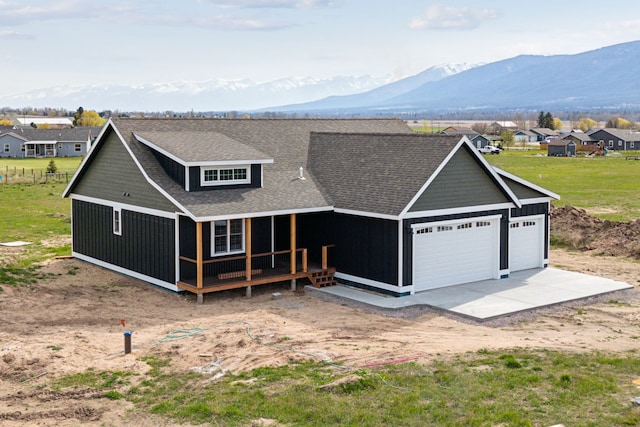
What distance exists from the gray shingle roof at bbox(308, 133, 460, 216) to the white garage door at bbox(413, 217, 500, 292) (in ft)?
4.21

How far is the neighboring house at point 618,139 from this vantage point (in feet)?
416

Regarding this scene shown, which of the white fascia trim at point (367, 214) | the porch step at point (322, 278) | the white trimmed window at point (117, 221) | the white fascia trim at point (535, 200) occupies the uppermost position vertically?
the white fascia trim at point (535, 200)

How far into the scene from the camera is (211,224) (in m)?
23.5

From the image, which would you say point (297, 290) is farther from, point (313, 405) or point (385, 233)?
point (313, 405)

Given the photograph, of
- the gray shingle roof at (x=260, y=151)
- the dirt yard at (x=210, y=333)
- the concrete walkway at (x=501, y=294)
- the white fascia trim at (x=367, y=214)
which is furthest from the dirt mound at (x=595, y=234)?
the white fascia trim at (x=367, y=214)

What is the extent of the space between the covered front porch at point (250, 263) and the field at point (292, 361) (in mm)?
507

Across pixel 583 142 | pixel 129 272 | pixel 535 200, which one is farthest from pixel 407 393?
pixel 583 142

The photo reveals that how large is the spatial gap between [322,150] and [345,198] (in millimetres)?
4017

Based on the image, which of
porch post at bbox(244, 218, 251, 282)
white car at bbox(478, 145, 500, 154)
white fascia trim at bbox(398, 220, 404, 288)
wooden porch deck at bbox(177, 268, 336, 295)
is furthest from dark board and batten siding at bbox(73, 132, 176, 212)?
white car at bbox(478, 145, 500, 154)

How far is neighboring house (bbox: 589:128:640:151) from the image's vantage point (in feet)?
416

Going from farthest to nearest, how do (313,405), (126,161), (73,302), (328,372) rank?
(126,161) → (73,302) → (328,372) → (313,405)

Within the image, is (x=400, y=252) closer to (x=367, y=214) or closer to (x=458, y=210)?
(x=367, y=214)

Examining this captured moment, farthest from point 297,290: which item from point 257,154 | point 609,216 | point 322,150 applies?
point 609,216

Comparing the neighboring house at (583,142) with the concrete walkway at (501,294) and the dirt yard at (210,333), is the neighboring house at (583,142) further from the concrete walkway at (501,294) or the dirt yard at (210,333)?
the dirt yard at (210,333)
